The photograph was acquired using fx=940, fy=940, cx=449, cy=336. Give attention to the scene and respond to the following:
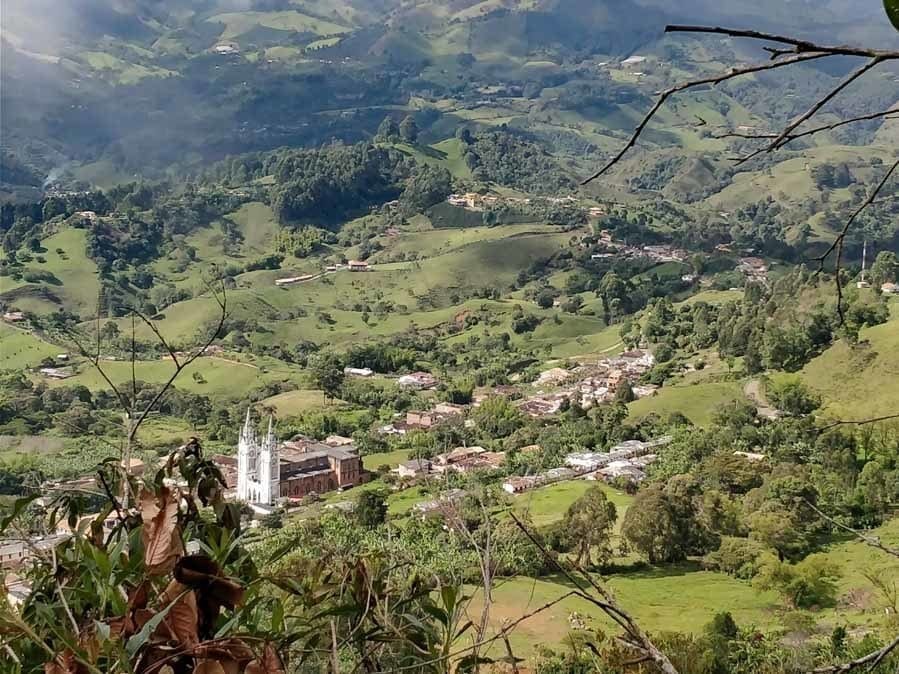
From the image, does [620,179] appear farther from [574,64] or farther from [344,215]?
[574,64]

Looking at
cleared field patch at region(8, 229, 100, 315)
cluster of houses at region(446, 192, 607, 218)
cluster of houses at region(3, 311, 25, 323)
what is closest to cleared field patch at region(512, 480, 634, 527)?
cluster of houses at region(3, 311, 25, 323)

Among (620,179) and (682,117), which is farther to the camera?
(682,117)

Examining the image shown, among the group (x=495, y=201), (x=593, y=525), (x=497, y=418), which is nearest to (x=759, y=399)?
(x=497, y=418)

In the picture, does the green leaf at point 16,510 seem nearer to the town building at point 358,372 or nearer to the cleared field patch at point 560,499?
the cleared field patch at point 560,499

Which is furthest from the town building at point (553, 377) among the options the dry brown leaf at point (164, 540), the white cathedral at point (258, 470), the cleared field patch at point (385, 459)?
the dry brown leaf at point (164, 540)

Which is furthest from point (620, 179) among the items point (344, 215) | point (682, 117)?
point (344, 215)

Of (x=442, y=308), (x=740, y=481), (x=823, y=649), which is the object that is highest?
(x=823, y=649)

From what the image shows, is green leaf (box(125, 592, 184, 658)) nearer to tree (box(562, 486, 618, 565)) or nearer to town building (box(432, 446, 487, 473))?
tree (box(562, 486, 618, 565))

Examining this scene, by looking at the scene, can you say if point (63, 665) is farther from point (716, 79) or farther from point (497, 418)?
A: point (497, 418)
